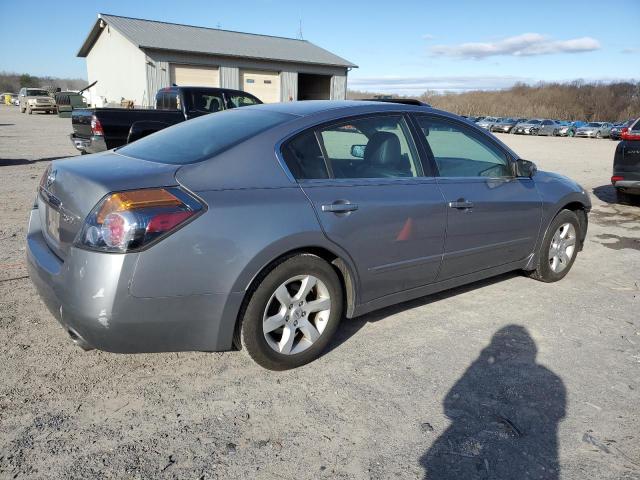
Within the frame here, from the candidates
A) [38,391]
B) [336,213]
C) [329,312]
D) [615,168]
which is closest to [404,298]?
[329,312]

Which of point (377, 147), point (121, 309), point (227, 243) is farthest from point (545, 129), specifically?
point (121, 309)

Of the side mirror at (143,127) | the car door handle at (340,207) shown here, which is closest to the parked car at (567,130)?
the side mirror at (143,127)

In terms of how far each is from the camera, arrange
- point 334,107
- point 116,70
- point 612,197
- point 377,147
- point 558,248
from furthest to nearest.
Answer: point 116,70 < point 612,197 < point 558,248 < point 377,147 < point 334,107

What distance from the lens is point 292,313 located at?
3.08 m

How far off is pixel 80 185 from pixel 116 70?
109 feet

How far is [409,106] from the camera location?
387 cm

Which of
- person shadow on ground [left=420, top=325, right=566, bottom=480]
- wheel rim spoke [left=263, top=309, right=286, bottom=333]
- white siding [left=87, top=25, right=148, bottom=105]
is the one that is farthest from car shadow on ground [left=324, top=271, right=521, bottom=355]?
white siding [left=87, top=25, right=148, bottom=105]

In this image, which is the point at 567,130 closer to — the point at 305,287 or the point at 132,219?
the point at 305,287

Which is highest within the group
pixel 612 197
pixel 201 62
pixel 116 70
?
pixel 201 62

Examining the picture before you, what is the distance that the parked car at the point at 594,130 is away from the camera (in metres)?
41.3

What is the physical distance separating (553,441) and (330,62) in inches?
1316

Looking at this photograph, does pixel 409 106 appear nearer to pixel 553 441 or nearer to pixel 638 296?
pixel 553 441

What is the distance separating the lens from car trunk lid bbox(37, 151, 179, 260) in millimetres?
2604

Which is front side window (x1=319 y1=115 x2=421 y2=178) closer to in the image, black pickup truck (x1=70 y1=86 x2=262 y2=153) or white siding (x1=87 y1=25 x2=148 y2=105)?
black pickup truck (x1=70 y1=86 x2=262 y2=153)
